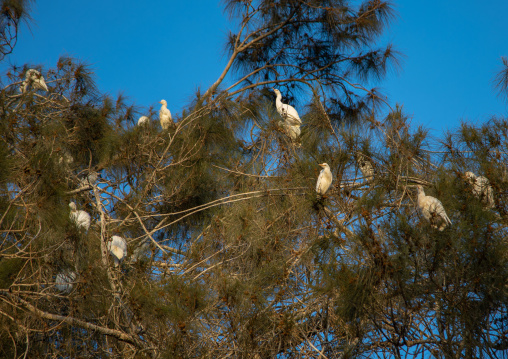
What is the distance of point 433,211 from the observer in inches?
102

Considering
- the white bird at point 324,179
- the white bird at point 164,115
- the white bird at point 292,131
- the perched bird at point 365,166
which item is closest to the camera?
the white bird at point 324,179

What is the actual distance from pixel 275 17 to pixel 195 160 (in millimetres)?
1994

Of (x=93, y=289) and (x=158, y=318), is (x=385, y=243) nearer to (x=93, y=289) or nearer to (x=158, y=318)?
(x=158, y=318)

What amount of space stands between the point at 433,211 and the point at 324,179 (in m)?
0.79

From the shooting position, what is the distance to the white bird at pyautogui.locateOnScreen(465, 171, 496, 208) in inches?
110

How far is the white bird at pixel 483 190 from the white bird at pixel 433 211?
215mm

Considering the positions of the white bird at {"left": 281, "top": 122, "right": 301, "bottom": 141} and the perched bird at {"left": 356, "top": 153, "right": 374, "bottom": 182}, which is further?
the white bird at {"left": 281, "top": 122, "right": 301, "bottom": 141}

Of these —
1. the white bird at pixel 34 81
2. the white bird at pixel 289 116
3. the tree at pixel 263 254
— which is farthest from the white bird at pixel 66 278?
the white bird at pixel 289 116

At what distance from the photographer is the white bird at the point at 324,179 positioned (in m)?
3.16

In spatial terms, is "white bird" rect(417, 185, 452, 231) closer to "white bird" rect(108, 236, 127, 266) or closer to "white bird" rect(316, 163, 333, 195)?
"white bird" rect(316, 163, 333, 195)

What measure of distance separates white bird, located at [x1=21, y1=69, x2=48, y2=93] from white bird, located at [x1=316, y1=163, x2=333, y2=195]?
2.47 metres

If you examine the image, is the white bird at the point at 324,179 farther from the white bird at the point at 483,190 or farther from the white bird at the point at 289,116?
the white bird at the point at 289,116

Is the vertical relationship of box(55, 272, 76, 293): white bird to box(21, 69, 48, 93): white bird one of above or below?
below

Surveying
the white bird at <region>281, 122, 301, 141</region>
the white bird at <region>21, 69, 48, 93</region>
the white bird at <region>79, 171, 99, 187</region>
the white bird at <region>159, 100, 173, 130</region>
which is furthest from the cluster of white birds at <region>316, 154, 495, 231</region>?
the white bird at <region>21, 69, 48, 93</region>
